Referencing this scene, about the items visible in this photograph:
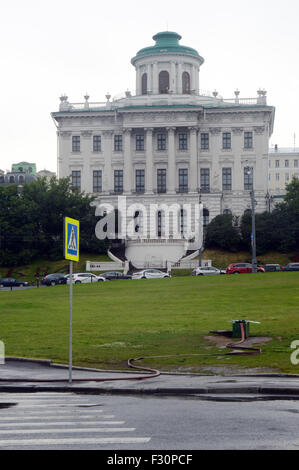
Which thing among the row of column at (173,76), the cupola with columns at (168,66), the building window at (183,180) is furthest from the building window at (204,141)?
the row of column at (173,76)

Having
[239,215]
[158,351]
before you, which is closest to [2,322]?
[158,351]

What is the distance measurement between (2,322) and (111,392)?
16337mm

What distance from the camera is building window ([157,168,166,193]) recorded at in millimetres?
102562

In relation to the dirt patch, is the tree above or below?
above

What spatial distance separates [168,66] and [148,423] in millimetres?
96545

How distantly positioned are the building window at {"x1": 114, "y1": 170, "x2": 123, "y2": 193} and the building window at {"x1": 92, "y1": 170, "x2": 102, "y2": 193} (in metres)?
2.18

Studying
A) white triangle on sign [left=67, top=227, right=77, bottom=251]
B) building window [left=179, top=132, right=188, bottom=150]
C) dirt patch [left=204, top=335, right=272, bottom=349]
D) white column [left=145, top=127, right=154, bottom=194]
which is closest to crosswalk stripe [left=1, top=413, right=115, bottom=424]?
white triangle on sign [left=67, top=227, right=77, bottom=251]

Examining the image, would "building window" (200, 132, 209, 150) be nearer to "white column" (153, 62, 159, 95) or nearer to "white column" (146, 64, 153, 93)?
"white column" (153, 62, 159, 95)

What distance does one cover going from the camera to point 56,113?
10400 cm

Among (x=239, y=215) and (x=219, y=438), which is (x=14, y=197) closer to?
(x=239, y=215)

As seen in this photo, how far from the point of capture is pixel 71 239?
17719 millimetres

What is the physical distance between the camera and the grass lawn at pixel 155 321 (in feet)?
69.3

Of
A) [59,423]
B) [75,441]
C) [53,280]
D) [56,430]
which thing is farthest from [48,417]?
[53,280]
